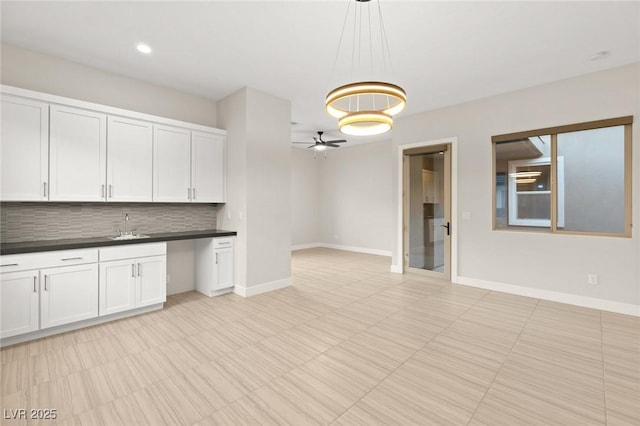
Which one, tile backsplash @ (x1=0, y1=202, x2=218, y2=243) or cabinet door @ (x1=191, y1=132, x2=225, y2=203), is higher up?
cabinet door @ (x1=191, y1=132, x2=225, y2=203)

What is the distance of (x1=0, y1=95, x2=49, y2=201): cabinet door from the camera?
2900 millimetres

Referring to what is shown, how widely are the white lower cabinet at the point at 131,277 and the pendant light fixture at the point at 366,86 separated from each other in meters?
2.93

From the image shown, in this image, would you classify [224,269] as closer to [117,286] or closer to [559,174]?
[117,286]

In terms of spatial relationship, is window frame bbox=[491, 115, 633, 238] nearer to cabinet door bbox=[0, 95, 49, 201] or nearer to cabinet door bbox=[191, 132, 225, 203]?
cabinet door bbox=[191, 132, 225, 203]

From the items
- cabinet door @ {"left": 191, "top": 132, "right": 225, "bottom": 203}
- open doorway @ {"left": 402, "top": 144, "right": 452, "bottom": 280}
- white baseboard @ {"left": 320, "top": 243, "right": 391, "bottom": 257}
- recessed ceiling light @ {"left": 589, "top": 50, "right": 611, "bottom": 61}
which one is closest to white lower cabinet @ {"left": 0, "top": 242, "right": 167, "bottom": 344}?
cabinet door @ {"left": 191, "top": 132, "right": 225, "bottom": 203}

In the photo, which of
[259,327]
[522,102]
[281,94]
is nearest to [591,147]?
[522,102]

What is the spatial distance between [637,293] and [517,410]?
10.3 feet

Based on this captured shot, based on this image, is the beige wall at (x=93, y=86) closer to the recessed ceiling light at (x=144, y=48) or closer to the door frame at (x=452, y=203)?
the recessed ceiling light at (x=144, y=48)

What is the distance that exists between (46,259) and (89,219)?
0.88m

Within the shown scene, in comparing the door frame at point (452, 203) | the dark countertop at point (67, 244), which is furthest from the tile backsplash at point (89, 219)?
the door frame at point (452, 203)

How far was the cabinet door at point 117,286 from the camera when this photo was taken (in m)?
3.27

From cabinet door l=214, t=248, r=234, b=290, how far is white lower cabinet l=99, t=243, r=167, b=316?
2.52ft

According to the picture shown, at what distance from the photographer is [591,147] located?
4.00 m

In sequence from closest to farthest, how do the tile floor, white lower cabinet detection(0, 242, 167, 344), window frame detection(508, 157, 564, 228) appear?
the tile floor, white lower cabinet detection(0, 242, 167, 344), window frame detection(508, 157, 564, 228)
